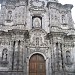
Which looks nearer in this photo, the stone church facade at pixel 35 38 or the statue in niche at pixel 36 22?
the stone church facade at pixel 35 38

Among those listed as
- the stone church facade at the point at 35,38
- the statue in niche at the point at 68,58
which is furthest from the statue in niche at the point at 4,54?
the statue in niche at the point at 68,58

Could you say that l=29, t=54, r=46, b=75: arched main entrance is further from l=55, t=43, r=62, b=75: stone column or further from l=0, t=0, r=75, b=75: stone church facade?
l=55, t=43, r=62, b=75: stone column

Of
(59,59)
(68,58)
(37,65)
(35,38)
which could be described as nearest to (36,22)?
(35,38)

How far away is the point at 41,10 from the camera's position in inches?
630

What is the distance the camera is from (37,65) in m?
14.2

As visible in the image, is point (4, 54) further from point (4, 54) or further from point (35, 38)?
point (35, 38)

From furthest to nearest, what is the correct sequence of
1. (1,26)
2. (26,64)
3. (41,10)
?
(41,10) < (1,26) < (26,64)

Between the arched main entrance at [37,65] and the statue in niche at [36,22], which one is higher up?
the statue in niche at [36,22]

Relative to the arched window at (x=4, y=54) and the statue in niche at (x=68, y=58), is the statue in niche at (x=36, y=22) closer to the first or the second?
the arched window at (x=4, y=54)

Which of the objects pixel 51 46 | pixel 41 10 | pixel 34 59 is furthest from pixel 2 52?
pixel 41 10

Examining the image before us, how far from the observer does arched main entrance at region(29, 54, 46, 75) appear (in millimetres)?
14000

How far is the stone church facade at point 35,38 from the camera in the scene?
13.8 meters

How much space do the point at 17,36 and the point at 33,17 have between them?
9.58 feet

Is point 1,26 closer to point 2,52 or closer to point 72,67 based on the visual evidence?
point 2,52
